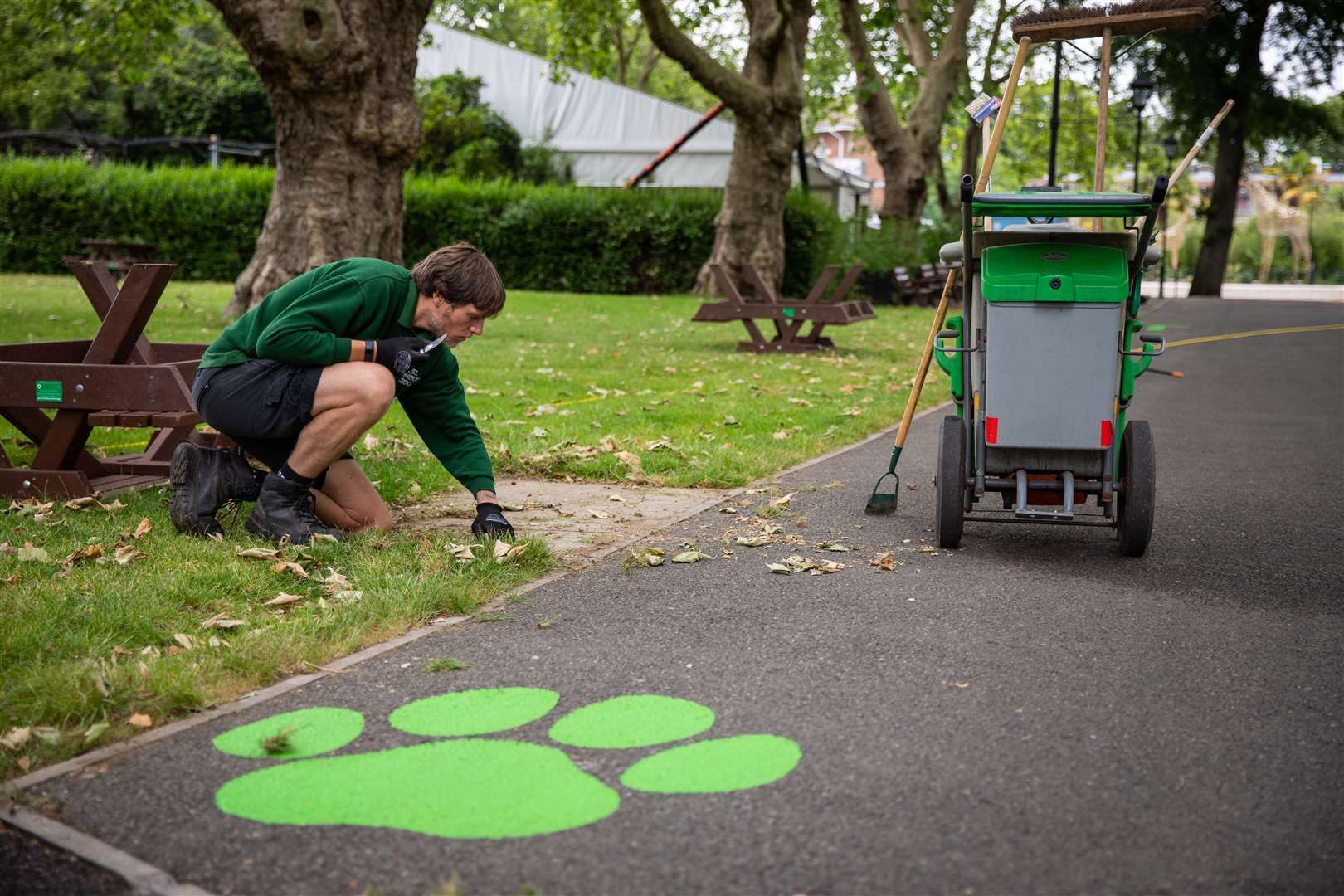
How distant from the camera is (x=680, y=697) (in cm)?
334

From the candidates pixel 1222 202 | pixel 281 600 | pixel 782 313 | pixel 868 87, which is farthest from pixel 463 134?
pixel 281 600

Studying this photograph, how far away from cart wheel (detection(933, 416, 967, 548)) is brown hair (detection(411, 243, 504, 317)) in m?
1.81

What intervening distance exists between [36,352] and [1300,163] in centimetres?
5594

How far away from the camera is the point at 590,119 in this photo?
3394 cm

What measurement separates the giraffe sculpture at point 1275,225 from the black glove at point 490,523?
155ft

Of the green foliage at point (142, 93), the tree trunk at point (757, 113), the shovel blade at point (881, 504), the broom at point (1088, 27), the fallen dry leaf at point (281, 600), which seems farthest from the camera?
the green foliage at point (142, 93)

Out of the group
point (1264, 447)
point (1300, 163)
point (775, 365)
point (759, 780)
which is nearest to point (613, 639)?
point (759, 780)

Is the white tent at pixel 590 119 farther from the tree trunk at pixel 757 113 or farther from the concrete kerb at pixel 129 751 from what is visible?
the concrete kerb at pixel 129 751

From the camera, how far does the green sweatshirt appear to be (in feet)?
15.3

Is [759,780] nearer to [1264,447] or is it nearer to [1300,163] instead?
[1264,447]

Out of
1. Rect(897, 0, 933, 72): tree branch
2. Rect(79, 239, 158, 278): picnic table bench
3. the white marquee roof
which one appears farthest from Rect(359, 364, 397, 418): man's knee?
the white marquee roof

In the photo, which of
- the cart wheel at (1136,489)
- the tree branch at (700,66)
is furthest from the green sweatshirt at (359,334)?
the tree branch at (700,66)

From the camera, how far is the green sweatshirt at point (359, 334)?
4660 mm

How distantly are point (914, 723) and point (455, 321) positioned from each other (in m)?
2.36
